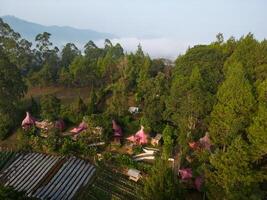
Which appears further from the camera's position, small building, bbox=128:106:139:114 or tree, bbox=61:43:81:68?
tree, bbox=61:43:81:68

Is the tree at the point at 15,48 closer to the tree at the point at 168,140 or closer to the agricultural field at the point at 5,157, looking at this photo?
the agricultural field at the point at 5,157

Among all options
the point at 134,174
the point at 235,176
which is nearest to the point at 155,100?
the point at 134,174

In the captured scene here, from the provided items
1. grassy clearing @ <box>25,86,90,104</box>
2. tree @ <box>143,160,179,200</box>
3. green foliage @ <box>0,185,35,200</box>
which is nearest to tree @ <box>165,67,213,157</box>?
tree @ <box>143,160,179,200</box>

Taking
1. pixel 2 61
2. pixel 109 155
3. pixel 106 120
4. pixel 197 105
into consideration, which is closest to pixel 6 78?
pixel 2 61

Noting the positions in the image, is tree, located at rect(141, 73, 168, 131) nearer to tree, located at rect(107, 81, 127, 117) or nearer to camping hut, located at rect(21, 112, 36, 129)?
tree, located at rect(107, 81, 127, 117)

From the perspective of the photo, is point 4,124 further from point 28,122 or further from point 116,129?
point 116,129

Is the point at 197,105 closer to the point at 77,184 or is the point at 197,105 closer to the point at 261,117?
the point at 261,117

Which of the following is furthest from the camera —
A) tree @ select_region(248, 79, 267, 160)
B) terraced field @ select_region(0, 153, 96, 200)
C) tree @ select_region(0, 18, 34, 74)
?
tree @ select_region(0, 18, 34, 74)

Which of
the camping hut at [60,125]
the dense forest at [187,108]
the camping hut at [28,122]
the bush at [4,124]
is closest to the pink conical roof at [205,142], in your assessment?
the dense forest at [187,108]
